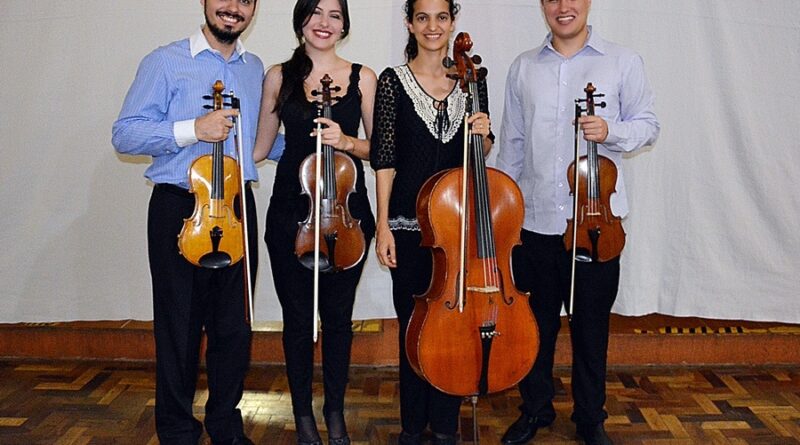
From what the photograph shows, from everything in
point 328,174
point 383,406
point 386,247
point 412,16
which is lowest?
point 383,406

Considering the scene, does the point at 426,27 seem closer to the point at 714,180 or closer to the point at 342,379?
the point at 342,379

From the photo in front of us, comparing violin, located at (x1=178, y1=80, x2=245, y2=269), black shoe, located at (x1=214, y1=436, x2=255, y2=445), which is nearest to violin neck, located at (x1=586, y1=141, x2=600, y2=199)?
violin, located at (x1=178, y1=80, x2=245, y2=269)

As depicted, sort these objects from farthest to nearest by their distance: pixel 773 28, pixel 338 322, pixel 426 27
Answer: pixel 773 28, pixel 338 322, pixel 426 27

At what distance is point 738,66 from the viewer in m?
3.40

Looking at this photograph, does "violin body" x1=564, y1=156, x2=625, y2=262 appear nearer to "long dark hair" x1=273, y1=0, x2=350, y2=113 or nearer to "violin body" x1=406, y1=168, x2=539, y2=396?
"violin body" x1=406, y1=168, x2=539, y2=396

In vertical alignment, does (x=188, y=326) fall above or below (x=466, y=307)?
below

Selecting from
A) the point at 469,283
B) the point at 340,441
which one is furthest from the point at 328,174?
the point at 340,441

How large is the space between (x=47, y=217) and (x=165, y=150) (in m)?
1.34

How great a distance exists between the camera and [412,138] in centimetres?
251

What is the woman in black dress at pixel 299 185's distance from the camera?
2551mm

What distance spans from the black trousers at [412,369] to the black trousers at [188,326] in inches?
18.0

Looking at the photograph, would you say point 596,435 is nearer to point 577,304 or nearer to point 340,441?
point 577,304

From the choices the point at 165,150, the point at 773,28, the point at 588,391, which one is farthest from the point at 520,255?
the point at 773,28

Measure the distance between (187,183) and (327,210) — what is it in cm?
42
